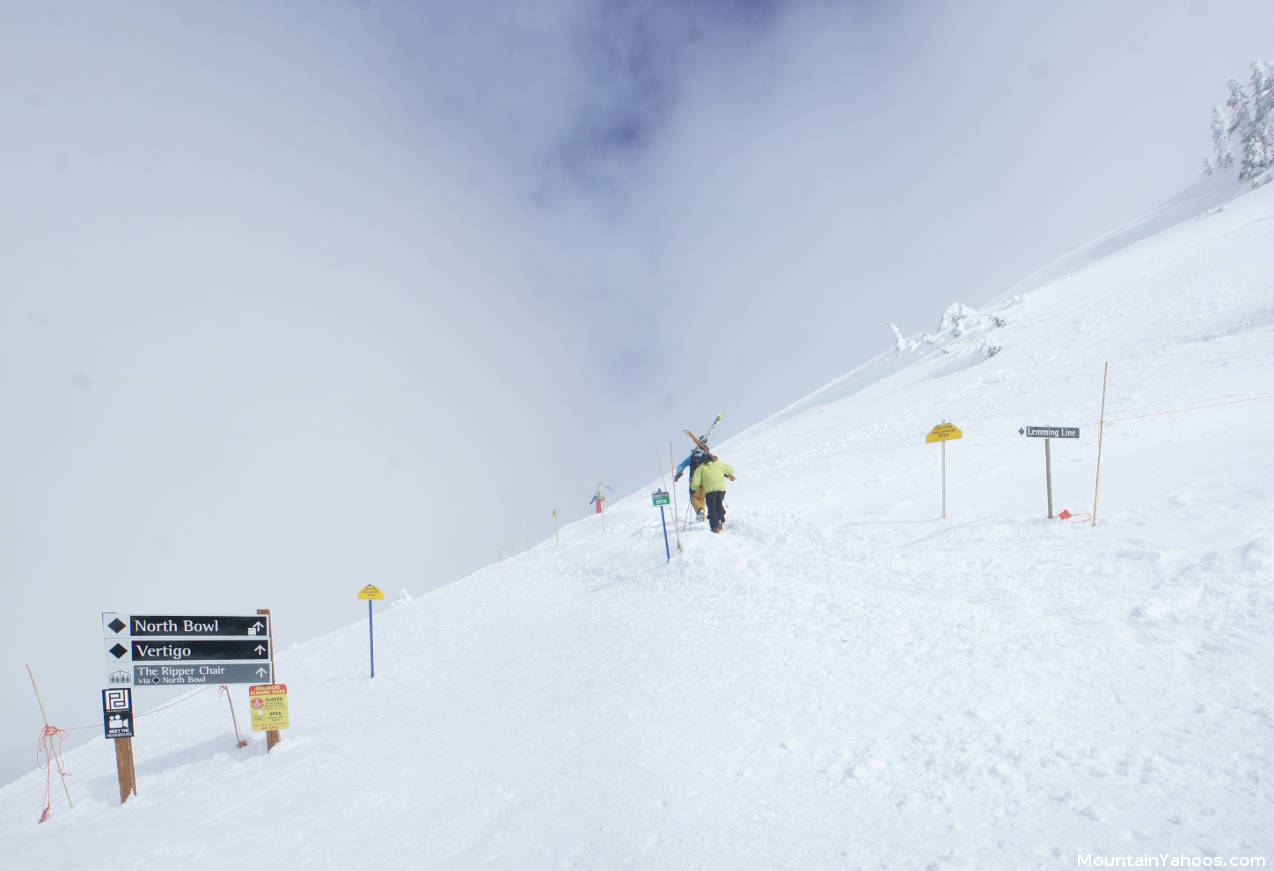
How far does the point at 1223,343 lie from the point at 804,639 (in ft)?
71.4

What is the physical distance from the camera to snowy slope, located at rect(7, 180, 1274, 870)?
450 centimetres

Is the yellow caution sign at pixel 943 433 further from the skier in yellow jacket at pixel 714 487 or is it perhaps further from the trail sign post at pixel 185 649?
the trail sign post at pixel 185 649

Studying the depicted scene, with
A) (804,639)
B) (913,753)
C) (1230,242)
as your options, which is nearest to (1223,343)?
(1230,242)

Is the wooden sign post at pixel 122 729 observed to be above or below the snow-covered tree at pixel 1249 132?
below

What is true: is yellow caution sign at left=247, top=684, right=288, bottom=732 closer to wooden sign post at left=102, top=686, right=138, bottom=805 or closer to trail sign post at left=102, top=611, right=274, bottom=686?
trail sign post at left=102, top=611, right=274, bottom=686

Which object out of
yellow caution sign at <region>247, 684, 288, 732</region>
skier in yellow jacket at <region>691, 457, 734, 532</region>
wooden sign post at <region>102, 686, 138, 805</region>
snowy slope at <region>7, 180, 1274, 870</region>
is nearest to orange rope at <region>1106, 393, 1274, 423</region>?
snowy slope at <region>7, 180, 1274, 870</region>

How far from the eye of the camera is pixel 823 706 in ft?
20.8

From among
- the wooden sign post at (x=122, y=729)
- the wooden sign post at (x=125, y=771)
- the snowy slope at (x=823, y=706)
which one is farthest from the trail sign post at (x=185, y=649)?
the snowy slope at (x=823, y=706)

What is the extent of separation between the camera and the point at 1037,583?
816 cm

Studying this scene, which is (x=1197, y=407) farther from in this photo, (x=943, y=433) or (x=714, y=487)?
(x=714, y=487)

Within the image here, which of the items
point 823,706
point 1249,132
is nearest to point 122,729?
point 823,706

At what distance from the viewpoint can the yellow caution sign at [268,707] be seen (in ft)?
30.7

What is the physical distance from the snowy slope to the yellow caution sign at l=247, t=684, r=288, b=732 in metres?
0.41

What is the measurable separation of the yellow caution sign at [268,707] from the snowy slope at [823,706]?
41 centimetres
